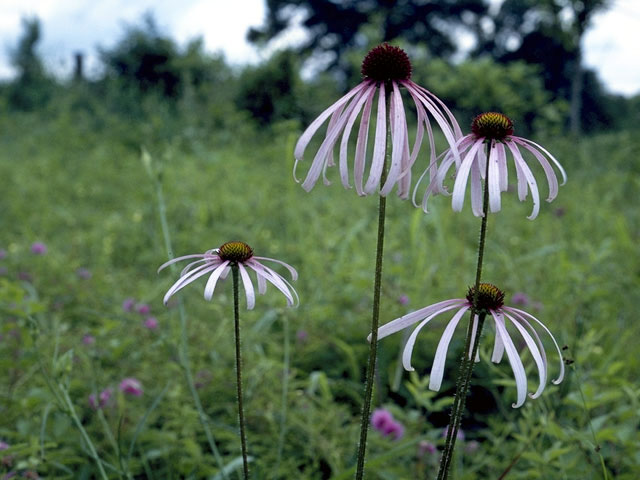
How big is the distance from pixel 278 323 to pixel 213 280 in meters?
1.53

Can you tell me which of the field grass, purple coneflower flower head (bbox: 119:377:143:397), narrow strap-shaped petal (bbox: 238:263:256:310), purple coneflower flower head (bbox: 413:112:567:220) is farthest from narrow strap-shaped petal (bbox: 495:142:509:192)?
purple coneflower flower head (bbox: 119:377:143:397)

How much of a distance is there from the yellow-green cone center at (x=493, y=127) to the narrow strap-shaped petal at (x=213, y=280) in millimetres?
333

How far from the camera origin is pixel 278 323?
7.05 feet

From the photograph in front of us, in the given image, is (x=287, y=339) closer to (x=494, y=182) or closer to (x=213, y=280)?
(x=213, y=280)

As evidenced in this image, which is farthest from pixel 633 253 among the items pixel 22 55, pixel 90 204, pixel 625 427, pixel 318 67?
pixel 318 67

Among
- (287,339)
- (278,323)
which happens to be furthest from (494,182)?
(278,323)

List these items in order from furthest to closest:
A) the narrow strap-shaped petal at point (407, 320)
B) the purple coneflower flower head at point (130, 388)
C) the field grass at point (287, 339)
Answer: the purple coneflower flower head at point (130, 388) → the field grass at point (287, 339) → the narrow strap-shaped petal at point (407, 320)

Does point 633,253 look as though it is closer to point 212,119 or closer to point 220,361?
point 220,361

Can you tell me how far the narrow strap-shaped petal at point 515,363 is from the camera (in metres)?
0.57

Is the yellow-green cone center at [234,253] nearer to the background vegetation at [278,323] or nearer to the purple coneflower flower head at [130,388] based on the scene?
the background vegetation at [278,323]

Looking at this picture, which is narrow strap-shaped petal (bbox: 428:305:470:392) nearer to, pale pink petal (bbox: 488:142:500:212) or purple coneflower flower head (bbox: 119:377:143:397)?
pale pink petal (bbox: 488:142:500:212)

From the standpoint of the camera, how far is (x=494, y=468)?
Answer: 4.30ft

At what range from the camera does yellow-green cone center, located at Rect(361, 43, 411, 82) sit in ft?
2.10

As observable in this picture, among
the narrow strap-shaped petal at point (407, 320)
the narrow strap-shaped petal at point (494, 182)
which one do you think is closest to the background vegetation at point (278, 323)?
the narrow strap-shaped petal at point (407, 320)
